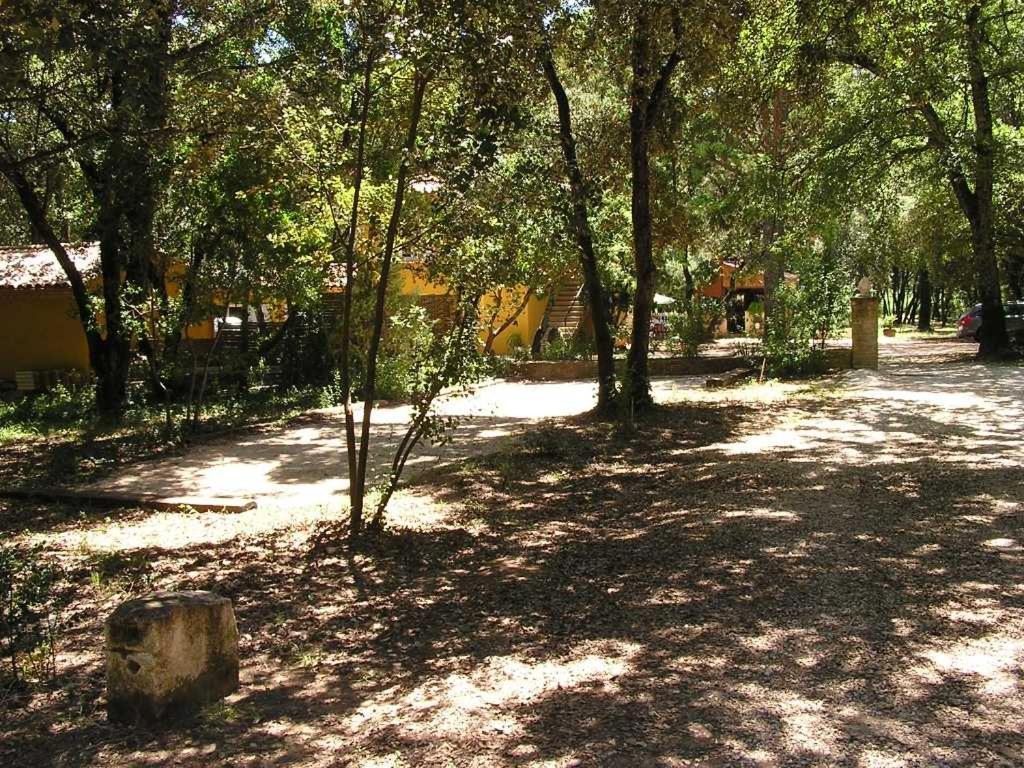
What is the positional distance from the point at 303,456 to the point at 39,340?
13436 mm

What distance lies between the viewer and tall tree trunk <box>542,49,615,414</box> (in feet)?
37.1

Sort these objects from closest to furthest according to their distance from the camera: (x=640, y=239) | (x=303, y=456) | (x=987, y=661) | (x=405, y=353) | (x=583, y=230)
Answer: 1. (x=987, y=661)
2. (x=303, y=456)
3. (x=583, y=230)
4. (x=640, y=239)
5. (x=405, y=353)

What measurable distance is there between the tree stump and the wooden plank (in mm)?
4487

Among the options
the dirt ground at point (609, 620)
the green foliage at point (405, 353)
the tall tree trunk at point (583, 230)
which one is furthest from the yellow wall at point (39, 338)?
the dirt ground at point (609, 620)

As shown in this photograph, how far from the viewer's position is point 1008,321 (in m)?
29.6

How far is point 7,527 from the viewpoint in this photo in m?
8.23

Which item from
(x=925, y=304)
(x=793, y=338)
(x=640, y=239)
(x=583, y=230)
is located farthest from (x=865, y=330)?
(x=925, y=304)

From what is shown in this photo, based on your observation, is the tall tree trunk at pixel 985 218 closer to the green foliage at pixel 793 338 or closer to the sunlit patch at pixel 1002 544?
the green foliage at pixel 793 338

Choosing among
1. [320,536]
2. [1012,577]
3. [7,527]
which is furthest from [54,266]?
[1012,577]

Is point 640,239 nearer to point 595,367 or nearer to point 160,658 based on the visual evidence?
point 595,367

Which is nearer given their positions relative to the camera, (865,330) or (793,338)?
(793,338)

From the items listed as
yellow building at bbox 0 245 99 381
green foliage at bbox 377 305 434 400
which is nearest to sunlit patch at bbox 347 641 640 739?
green foliage at bbox 377 305 434 400

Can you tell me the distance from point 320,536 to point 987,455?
638 centimetres

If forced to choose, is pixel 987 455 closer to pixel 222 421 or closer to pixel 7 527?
pixel 7 527
